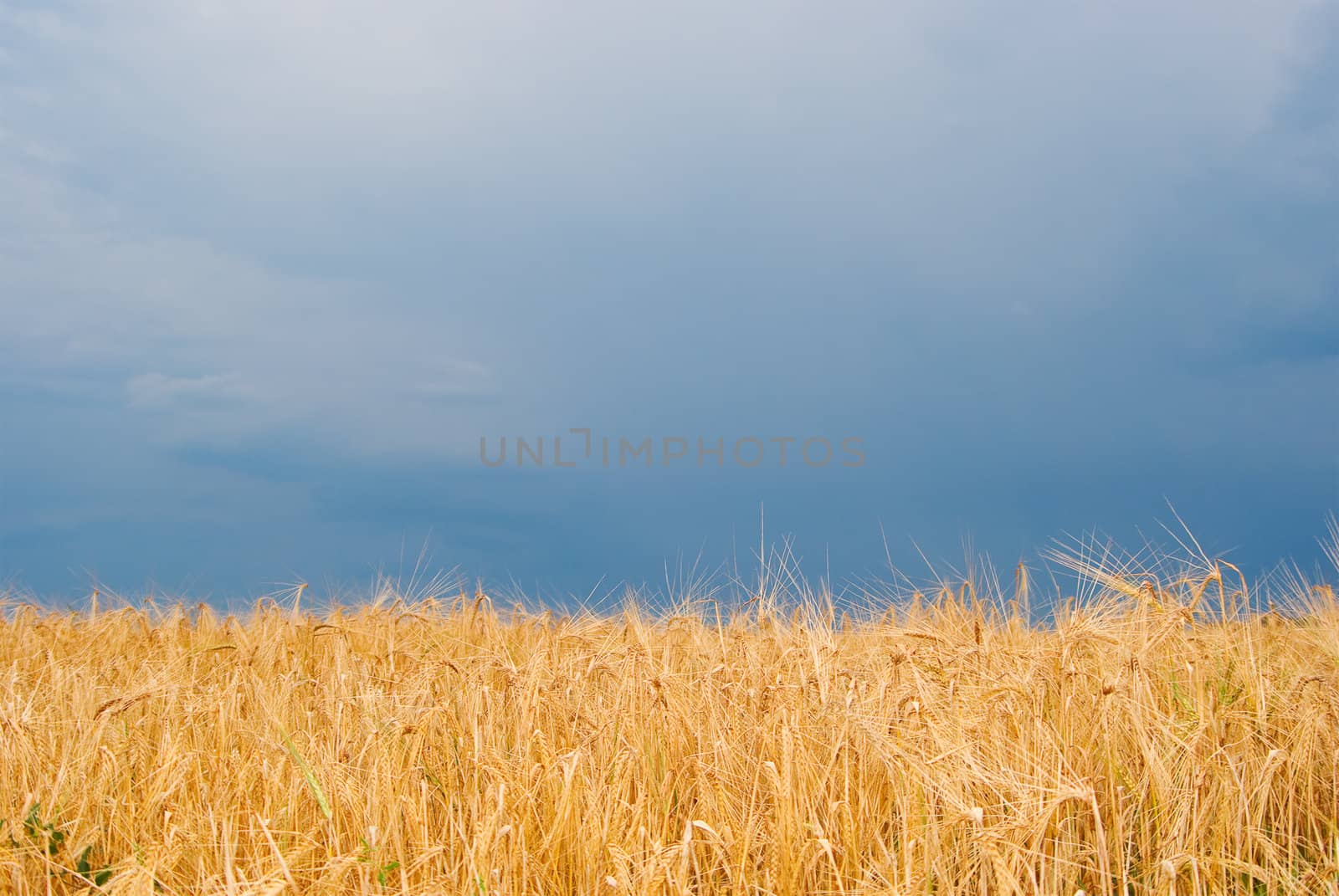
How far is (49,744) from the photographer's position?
14.2ft

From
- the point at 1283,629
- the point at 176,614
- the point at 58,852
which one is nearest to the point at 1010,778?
the point at 58,852

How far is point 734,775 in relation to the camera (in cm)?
368

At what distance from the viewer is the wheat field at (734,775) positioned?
9.84 ft

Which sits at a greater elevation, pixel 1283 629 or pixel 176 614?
pixel 1283 629

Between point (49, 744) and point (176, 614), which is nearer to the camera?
point (49, 744)

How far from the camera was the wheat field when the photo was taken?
9.84ft

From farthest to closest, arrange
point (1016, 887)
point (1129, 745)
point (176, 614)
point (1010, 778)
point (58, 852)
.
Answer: point (176, 614) → point (1129, 745) → point (58, 852) → point (1010, 778) → point (1016, 887)

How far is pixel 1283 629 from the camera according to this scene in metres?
6.68

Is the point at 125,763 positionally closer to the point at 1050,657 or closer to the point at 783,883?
the point at 783,883

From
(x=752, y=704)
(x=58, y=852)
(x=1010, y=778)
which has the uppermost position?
(x=752, y=704)

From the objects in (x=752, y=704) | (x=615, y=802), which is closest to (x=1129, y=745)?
(x=752, y=704)

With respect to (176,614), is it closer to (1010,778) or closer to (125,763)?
(125,763)

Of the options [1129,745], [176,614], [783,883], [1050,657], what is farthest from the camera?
[176,614]

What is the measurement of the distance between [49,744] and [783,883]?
3.58 metres
